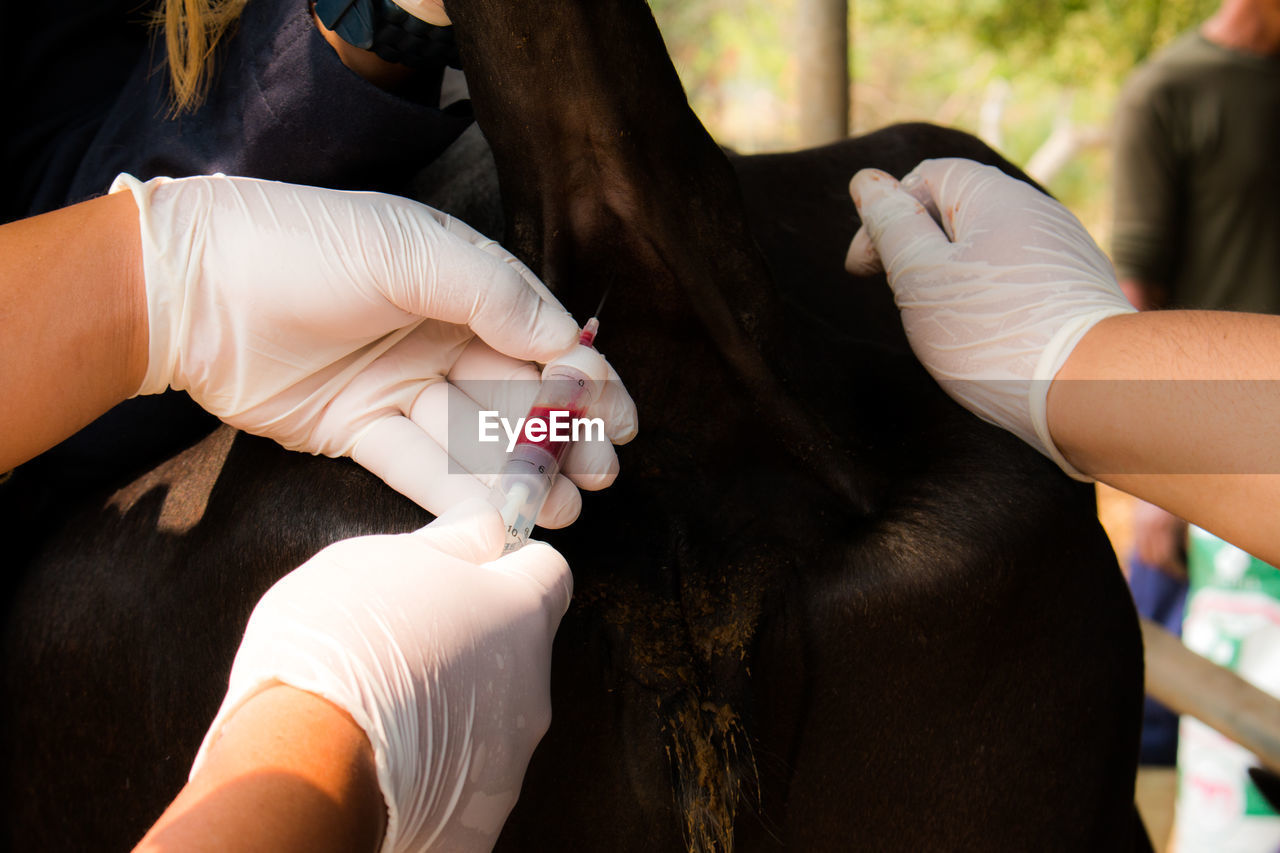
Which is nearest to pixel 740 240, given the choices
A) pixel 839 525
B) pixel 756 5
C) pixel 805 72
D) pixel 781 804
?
pixel 839 525

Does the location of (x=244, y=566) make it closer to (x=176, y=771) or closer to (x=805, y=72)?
(x=176, y=771)

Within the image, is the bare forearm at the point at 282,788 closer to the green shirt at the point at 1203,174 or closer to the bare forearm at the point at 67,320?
the bare forearm at the point at 67,320

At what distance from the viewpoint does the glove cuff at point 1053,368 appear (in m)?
1.05

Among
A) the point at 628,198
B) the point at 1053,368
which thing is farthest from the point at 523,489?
the point at 1053,368

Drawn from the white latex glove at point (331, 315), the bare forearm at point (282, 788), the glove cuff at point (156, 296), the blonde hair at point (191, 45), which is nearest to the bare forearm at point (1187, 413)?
the white latex glove at point (331, 315)

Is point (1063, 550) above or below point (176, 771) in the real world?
above

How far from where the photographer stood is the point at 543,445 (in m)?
0.99

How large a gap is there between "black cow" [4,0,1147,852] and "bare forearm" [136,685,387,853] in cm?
33

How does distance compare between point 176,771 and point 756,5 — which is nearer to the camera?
point 176,771

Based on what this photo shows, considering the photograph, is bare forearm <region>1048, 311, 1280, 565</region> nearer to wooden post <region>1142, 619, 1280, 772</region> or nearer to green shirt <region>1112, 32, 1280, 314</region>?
wooden post <region>1142, 619, 1280, 772</region>

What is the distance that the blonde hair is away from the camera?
1.12 m

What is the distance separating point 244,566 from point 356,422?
192 millimetres

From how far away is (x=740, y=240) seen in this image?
3.52 feet

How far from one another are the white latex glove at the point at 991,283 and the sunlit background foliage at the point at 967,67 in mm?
7495
